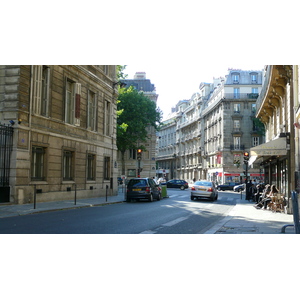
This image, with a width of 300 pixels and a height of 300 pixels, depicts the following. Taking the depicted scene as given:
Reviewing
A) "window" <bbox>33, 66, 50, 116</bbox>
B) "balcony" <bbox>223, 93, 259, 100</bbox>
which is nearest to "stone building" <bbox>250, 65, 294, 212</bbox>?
"window" <bbox>33, 66, 50, 116</bbox>

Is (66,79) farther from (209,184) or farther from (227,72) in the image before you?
(227,72)

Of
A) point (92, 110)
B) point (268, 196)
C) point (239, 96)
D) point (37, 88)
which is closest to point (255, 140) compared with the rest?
point (239, 96)

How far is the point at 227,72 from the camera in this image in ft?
223

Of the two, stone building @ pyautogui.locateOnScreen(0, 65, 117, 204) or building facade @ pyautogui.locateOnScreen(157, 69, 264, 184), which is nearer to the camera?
stone building @ pyautogui.locateOnScreen(0, 65, 117, 204)

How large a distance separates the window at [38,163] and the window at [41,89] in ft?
6.35

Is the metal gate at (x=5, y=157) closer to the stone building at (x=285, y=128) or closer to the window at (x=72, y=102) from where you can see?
the window at (x=72, y=102)

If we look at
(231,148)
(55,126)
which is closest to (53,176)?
(55,126)

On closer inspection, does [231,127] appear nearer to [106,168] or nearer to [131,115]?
[131,115]

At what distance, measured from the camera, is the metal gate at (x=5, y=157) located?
1725cm

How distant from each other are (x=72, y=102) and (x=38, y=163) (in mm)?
5284

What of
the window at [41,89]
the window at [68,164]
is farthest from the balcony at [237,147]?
the window at [41,89]

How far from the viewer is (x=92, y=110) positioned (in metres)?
27.3

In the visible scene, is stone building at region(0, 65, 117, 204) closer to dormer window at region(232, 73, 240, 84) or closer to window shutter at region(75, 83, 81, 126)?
window shutter at region(75, 83, 81, 126)

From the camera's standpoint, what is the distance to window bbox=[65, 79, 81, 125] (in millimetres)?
23797
